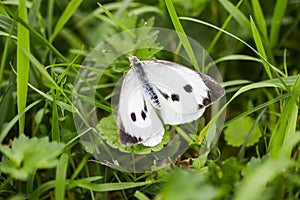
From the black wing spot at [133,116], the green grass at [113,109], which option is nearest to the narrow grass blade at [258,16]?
the green grass at [113,109]

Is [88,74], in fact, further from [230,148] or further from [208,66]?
[230,148]

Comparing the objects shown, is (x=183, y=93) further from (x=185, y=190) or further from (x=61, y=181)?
(x=185, y=190)

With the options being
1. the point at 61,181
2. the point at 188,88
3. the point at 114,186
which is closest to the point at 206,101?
the point at 188,88

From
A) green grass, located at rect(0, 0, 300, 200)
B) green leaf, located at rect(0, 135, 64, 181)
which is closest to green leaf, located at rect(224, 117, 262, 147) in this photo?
green grass, located at rect(0, 0, 300, 200)

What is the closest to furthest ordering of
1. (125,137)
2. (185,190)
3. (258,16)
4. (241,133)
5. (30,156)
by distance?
(185,190), (30,156), (125,137), (241,133), (258,16)

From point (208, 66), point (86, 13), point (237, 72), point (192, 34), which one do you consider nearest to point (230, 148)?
point (208, 66)

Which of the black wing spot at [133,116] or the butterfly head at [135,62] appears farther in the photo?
the butterfly head at [135,62]

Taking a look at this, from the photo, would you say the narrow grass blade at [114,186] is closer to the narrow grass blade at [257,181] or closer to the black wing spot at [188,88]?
the black wing spot at [188,88]
